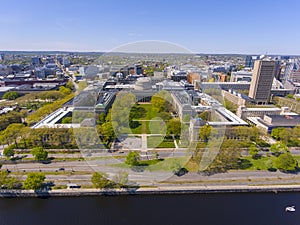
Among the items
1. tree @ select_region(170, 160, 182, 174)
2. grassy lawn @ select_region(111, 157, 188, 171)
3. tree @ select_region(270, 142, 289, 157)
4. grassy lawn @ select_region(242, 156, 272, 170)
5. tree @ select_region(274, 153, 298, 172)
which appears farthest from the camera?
tree @ select_region(270, 142, 289, 157)

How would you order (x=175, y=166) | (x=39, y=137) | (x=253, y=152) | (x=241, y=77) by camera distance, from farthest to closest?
(x=241, y=77) < (x=39, y=137) < (x=253, y=152) < (x=175, y=166)

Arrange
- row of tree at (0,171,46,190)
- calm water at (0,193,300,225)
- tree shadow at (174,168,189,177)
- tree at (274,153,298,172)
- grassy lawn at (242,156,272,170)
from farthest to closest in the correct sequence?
1. grassy lawn at (242,156,272,170)
2. tree at (274,153,298,172)
3. tree shadow at (174,168,189,177)
4. row of tree at (0,171,46,190)
5. calm water at (0,193,300,225)

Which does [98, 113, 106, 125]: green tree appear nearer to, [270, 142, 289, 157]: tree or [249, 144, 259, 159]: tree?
[249, 144, 259, 159]: tree

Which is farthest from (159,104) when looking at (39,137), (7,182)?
(7,182)

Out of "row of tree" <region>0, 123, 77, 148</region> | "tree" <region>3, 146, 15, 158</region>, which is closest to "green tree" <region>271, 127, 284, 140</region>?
"row of tree" <region>0, 123, 77, 148</region>

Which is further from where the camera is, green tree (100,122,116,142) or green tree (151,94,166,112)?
green tree (151,94,166,112)

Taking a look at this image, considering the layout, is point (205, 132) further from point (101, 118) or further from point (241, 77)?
point (241, 77)

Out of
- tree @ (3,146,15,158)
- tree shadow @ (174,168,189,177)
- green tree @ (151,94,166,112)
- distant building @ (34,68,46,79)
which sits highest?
distant building @ (34,68,46,79)

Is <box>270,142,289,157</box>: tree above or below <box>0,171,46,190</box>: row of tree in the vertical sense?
above
